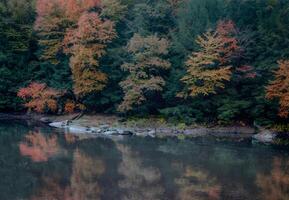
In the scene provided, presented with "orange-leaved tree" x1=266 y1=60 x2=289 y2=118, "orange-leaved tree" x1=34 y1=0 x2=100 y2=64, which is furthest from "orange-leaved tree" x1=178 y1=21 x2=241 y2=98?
"orange-leaved tree" x1=34 y1=0 x2=100 y2=64

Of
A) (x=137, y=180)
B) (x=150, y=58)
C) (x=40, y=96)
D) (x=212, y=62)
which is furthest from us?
(x=40, y=96)

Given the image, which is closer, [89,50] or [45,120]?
[89,50]

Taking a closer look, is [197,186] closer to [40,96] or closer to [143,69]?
[143,69]

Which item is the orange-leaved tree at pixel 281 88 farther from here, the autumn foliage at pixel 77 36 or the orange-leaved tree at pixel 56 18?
the orange-leaved tree at pixel 56 18

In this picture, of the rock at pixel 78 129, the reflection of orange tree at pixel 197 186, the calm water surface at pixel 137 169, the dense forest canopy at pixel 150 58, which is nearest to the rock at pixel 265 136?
the dense forest canopy at pixel 150 58

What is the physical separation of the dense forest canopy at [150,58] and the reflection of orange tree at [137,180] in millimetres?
11827

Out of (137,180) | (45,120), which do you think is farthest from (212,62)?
(45,120)

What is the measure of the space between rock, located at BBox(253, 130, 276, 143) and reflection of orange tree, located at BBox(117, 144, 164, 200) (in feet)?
35.7

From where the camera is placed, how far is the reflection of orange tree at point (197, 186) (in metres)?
20.0

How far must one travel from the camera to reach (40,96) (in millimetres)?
43969

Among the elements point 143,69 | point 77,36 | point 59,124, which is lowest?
point 59,124

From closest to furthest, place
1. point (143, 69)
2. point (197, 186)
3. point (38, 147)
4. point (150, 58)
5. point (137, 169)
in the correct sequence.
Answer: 1. point (197, 186)
2. point (137, 169)
3. point (38, 147)
4. point (150, 58)
5. point (143, 69)

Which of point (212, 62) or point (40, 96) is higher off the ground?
point (212, 62)

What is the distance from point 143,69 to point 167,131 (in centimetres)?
605
